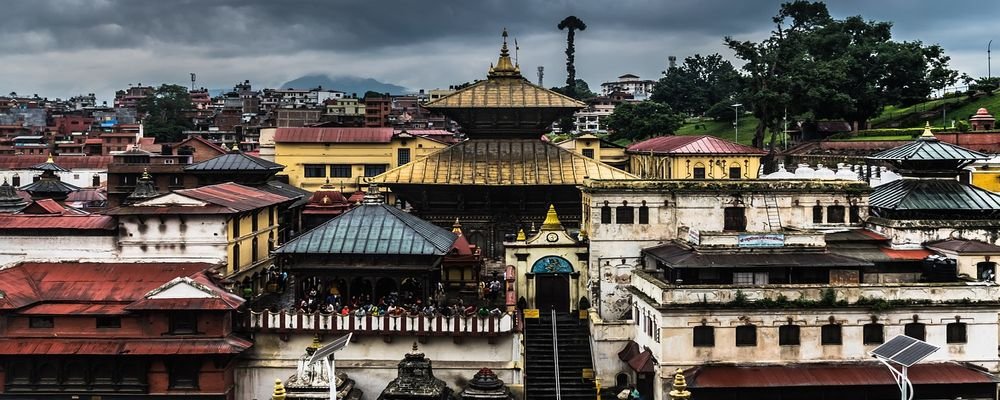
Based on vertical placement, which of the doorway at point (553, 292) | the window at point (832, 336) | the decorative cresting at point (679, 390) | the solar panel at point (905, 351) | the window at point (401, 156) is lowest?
the decorative cresting at point (679, 390)

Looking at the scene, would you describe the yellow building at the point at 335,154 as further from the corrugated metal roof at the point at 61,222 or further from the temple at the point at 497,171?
the corrugated metal roof at the point at 61,222

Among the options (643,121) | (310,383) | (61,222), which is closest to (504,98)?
(61,222)

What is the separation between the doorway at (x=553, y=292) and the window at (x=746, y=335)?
10088 mm

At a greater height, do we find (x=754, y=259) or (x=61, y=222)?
(x=61, y=222)

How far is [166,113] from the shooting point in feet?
571

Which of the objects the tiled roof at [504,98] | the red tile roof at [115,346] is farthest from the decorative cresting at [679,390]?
the tiled roof at [504,98]

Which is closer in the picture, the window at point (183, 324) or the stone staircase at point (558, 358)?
Result: the window at point (183, 324)

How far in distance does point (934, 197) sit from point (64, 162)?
3854 inches

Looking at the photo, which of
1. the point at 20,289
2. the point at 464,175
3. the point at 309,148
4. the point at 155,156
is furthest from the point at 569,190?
the point at 155,156

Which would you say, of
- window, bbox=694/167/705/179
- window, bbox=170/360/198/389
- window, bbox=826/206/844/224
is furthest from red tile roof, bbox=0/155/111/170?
window, bbox=826/206/844/224

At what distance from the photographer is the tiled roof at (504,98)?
198 ft

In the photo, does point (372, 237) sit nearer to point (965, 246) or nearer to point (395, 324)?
point (395, 324)

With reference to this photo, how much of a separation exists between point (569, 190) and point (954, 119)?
5812cm

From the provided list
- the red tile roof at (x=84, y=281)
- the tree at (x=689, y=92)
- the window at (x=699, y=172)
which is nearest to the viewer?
the red tile roof at (x=84, y=281)
